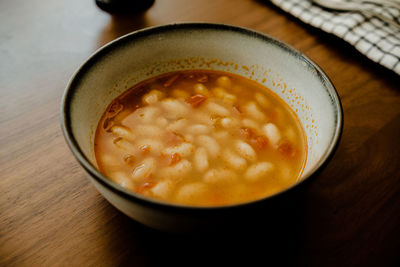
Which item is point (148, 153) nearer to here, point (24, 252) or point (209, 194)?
point (209, 194)

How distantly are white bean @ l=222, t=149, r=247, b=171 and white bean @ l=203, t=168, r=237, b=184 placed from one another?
0.02 metres

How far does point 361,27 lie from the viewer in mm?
A: 1292

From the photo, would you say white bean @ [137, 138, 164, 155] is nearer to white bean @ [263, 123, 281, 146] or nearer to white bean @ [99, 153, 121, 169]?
white bean @ [99, 153, 121, 169]

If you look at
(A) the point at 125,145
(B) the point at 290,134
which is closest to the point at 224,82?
(B) the point at 290,134

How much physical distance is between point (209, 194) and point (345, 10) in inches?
37.8

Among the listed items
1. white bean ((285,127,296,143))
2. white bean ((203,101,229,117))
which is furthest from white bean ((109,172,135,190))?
white bean ((285,127,296,143))

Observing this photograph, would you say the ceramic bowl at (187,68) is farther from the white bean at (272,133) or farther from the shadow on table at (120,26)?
the shadow on table at (120,26)

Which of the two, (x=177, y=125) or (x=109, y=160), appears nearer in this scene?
(x=109, y=160)

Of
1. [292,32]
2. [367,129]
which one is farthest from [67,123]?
[292,32]

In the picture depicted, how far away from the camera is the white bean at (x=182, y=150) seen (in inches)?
35.4

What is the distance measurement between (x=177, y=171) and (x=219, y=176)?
0.33 feet

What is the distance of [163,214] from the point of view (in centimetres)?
57

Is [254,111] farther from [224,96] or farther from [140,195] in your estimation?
[140,195]

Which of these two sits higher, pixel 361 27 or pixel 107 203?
pixel 361 27
